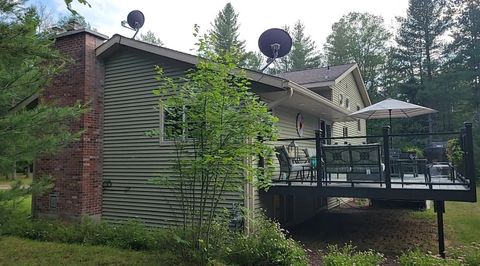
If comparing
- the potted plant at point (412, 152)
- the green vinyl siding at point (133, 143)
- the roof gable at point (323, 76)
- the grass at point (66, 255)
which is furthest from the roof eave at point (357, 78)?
the grass at point (66, 255)

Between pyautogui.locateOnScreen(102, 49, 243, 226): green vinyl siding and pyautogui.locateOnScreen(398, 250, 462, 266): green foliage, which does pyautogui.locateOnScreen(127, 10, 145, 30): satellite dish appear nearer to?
pyautogui.locateOnScreen(102, 49, 243, 226): green vinyl siding

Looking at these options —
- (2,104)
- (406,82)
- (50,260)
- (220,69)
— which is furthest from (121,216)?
(406,82)

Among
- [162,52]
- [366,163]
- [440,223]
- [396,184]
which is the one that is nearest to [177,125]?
[162,52]

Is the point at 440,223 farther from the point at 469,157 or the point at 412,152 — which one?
the point at 412,152

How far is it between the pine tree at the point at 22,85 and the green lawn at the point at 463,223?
27.3 ft

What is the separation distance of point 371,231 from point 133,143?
632 cm

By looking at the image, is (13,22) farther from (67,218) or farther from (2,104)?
(67,218)

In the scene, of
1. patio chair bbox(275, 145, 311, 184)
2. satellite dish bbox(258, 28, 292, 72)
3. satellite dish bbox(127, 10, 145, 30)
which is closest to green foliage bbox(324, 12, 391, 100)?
satellite dish bbox(258, 28, 292, 72)

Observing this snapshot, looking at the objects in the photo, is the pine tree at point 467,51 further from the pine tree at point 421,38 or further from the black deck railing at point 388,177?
the black deck railing at point 388,177

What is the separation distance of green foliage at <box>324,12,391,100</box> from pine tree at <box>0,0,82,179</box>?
102 feet

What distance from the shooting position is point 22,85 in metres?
4.83

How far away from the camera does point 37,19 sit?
185 inches

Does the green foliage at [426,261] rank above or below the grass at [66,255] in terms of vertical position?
above

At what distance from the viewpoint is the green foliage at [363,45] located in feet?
108
